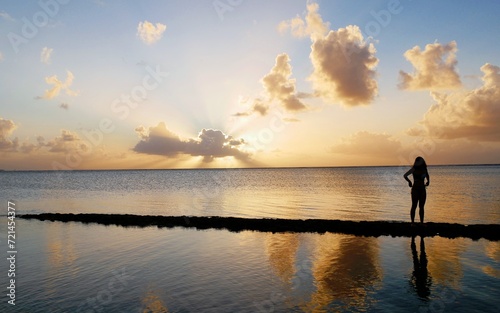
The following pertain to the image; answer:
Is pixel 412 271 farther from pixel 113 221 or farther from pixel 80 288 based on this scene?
pixel 113 221

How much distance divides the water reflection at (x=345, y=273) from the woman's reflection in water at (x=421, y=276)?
42.4 inches

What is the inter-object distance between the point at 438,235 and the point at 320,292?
11.4m

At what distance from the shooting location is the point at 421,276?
11.6 meters

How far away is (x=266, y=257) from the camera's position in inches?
594

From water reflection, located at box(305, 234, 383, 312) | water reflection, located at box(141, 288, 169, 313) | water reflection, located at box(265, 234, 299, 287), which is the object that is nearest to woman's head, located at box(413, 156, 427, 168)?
water reflection, located at box(305, 234, 383, 312)

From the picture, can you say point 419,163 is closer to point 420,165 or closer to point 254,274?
point 420,165

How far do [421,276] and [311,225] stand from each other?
10.6 meters

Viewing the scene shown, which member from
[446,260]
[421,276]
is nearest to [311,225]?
[446,260]

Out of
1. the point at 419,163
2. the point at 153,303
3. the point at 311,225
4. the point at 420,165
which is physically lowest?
the point at 153,303

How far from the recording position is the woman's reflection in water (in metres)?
10.1

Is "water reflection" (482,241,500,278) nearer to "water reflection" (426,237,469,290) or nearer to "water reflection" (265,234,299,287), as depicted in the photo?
"water reflection" (426,237,469,290)

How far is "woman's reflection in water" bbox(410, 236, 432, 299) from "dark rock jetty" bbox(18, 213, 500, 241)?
4440 mm

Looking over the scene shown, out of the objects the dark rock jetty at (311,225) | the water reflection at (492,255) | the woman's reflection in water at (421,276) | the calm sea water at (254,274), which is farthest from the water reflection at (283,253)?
the water reflection at (492,255)

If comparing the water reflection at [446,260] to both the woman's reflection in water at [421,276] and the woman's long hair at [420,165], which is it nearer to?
the woman's reflection in water at [421,276]
